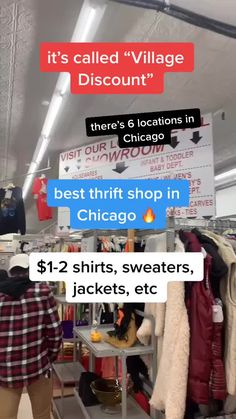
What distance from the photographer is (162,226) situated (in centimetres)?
235

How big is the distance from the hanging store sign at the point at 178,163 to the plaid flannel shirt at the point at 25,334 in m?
1.79

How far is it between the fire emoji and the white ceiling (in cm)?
170

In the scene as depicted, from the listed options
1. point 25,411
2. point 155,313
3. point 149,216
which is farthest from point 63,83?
point 25,411

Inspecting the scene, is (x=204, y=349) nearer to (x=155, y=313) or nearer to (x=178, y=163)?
(x=155, y=313)

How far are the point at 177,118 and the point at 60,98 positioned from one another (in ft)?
8.93

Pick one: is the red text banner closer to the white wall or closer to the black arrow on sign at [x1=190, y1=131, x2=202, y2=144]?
the black arrow on sign at [x1=190, y1=131, x2=202, y2=144]

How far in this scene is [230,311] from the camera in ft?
7.18

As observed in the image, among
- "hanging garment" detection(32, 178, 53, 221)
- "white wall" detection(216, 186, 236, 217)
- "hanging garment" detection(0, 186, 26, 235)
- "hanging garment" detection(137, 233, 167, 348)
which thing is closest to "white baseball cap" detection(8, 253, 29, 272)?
"hanging garment" detection(137, 233, 167, 348)

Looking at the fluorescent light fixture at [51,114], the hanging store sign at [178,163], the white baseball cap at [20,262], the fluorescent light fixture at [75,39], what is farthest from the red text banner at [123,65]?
the fluorescent light fixture at [51,114]

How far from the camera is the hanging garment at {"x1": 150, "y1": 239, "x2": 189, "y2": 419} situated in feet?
6.73

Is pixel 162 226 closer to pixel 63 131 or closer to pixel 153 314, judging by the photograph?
pixel 153 314

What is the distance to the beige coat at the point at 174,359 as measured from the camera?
2053 millimetres

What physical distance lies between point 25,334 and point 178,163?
2.24m

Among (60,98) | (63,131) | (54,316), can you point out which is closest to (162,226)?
(54,316)
